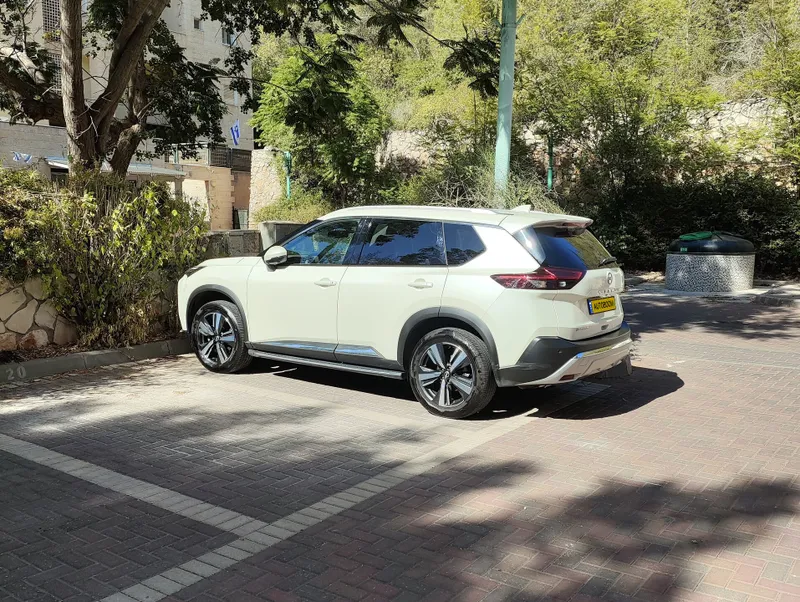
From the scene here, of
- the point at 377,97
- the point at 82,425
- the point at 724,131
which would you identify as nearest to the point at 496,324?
the point at 82,425

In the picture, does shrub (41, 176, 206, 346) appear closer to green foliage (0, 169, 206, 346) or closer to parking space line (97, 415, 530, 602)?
green foliage (0, 169, 206, 346)

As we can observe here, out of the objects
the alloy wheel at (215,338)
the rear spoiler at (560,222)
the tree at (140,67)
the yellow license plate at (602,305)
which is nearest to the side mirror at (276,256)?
the alloy wheel at (215,338)

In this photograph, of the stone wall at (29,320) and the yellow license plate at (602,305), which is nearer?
the yellow license plate at (602,305)

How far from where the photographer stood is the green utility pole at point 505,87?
11.0m

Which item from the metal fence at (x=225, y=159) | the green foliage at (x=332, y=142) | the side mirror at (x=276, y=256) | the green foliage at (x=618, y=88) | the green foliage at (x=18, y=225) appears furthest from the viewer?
the metal fence at (x=225, y=159)

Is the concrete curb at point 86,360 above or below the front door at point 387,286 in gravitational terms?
below

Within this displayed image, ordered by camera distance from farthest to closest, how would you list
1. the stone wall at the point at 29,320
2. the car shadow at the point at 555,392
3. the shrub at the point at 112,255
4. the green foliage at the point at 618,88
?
the green foliage at the point at 618,88 < the shrub at the point at 112,255 < the stone wall at the point at 29,320 < the car shadow at the point at 555,392

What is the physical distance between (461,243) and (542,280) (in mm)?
812

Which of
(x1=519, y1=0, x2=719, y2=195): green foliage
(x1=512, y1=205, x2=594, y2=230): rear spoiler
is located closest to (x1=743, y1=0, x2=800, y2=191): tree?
(x1=519, y1=0, x2=719, y2=195): green foliage

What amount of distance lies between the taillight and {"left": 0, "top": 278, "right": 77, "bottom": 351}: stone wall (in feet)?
16.8

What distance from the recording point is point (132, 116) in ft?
40.2

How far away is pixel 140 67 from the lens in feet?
40.4

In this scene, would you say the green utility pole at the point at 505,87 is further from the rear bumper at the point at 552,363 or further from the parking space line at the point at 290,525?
the parking space line at the point at 290,525

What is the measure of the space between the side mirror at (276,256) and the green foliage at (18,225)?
99.7 inches
